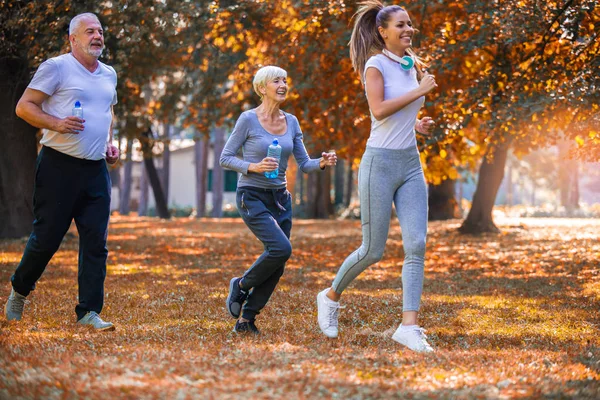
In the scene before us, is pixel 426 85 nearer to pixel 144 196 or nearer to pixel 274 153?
pixel 274 153

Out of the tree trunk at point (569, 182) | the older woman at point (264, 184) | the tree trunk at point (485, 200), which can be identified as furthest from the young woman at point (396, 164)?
the tree trunk at point (569, 182)

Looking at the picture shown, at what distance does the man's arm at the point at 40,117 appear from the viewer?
21.5 feet

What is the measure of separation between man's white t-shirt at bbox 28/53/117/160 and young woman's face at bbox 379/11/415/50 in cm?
222

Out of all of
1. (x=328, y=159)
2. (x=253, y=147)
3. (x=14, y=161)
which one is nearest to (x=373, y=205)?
(x=328, y=159)

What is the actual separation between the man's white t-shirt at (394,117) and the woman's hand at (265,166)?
68 centimetres

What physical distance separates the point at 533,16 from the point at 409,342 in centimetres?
762

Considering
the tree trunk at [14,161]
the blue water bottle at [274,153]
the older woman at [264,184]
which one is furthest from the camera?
the tree trunk at [14,161]

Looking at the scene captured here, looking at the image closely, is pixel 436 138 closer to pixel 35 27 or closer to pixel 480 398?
pixel 35 27

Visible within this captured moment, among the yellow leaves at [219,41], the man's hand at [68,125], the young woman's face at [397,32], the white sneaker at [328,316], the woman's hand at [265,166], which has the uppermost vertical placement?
the yellow leaves at [219,41]

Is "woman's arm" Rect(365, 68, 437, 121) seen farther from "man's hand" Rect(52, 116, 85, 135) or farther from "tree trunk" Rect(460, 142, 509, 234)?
"tree trunk" Rect(460, 142, 509, 234)

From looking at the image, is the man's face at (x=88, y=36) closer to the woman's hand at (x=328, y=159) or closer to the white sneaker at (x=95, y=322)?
the woman's hand at (x=328, y=159)

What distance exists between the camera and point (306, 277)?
41.4ft

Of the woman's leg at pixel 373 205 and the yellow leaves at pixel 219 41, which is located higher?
the yellow leaves at pixel 219 41

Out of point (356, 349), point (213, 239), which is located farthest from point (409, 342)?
point (213, 239)
